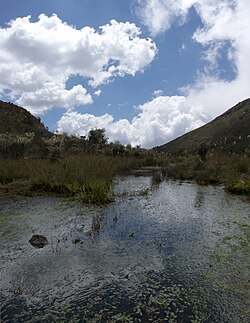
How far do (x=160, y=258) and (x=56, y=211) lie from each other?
14.5 ft

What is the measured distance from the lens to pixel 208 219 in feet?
28.2

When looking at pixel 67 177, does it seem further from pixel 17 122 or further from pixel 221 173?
pixel 17 122

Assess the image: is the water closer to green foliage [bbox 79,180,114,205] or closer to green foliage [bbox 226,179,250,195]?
green foliage [bbox 79,180,114,205]

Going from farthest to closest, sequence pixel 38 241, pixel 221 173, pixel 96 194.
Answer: pixel 221 173 → pixel 96 194 → pixel 38 241

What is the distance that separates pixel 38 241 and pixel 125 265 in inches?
77.8

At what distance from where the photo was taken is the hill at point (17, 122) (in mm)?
33900

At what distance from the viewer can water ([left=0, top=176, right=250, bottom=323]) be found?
402cm

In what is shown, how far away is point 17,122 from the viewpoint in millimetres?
36969

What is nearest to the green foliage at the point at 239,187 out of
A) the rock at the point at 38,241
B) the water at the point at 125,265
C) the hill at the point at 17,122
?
the water at the point at 125,265

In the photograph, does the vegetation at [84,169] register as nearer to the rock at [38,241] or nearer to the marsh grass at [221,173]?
the marsh grass at [221,173]

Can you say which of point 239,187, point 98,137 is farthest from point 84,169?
point 98,137

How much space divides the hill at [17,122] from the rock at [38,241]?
26860 millimetres

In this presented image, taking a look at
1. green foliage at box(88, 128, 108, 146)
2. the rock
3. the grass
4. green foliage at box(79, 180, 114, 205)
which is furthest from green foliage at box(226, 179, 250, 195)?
green foliage at box(88, 128, 108, 146)

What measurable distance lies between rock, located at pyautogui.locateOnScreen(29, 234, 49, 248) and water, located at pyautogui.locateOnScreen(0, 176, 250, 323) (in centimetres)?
11
